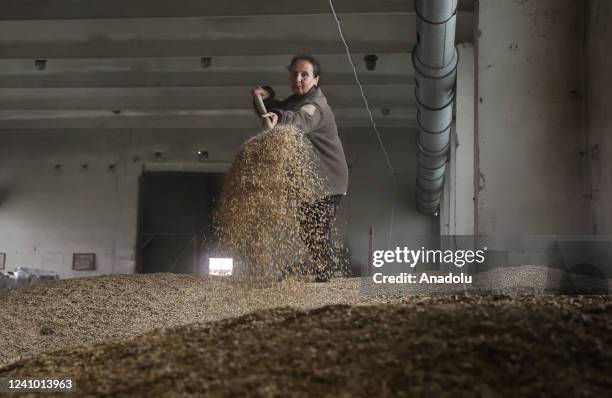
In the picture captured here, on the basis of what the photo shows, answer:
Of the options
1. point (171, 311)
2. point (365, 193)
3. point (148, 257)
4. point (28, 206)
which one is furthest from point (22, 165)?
point (171, 311)

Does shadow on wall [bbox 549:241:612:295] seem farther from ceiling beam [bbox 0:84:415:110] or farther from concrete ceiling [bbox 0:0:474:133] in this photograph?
ceiling beam [bbox 0:84:415:110]

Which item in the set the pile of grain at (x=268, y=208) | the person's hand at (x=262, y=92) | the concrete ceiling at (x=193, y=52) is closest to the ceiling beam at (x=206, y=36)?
the concrete ceiling at (x=193, y=52)

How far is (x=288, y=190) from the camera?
3.31m

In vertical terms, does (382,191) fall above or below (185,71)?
below

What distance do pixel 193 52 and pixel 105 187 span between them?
5100 mm

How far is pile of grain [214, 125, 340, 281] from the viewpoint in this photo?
323 centimetres


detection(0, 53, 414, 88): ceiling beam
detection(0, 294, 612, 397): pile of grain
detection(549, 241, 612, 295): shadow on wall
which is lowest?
detection(0, 294, 612, 397): pile of grain

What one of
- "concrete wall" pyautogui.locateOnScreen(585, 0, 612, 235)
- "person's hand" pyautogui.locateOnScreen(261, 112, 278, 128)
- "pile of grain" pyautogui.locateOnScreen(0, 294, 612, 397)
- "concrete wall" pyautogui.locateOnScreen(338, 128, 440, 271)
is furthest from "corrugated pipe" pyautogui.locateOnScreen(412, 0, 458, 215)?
"pile of grain" pyautogui.locateOnScreen(0, 294, 612, 397)

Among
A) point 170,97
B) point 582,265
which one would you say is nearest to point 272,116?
point 582,265

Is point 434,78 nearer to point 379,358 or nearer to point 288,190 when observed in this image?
point 288,190

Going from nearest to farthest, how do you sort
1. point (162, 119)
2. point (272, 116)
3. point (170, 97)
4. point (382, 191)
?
1. point (272, 116)
2. point (170, 97)
3. point (382, 191)
4. point (162, 119)

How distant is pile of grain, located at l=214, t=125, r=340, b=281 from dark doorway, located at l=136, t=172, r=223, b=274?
7934 mm

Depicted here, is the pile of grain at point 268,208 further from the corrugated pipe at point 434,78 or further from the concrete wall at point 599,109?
Answer: the concrete wall at point 599,109

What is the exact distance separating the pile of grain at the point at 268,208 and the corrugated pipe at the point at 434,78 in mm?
1428
